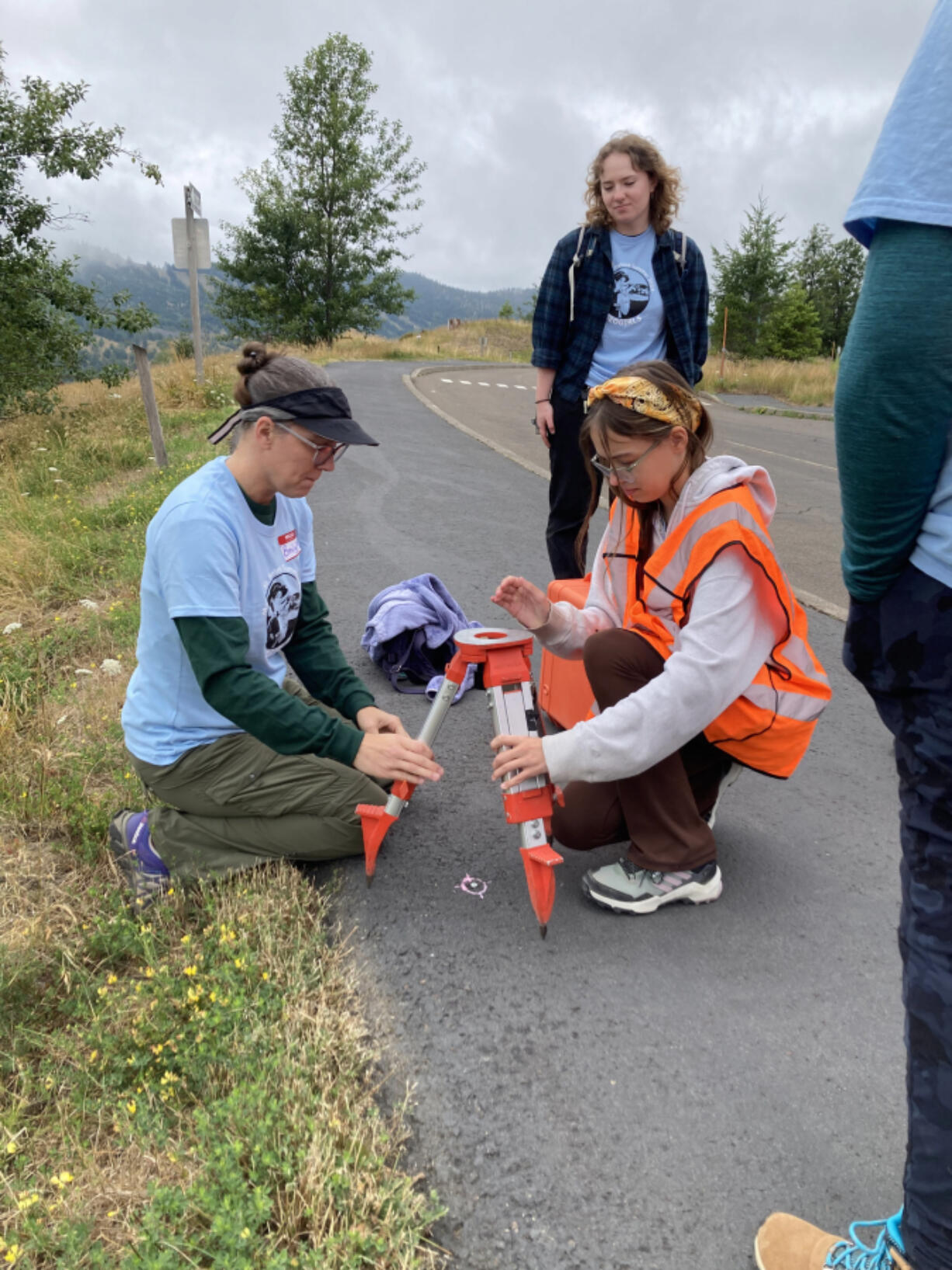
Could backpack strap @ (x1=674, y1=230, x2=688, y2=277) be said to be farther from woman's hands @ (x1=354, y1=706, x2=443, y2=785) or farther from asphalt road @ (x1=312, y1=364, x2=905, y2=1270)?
woman's hands @ (x1=354, y1=706, x2=443, y2=785)

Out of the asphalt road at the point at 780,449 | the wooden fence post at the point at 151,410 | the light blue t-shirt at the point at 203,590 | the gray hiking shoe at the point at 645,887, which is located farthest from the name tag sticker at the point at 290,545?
the wooden fence post at the point at 151,410

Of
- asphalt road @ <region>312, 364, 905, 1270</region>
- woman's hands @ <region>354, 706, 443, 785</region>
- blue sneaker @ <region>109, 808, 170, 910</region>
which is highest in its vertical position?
woman's hands @ <region>354, 706, 443, 785</region>

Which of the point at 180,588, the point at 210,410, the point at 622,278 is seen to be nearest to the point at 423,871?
the point at 180,588

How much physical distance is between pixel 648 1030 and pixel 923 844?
3.89 feet

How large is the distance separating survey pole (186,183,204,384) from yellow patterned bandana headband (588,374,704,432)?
12.8 metres

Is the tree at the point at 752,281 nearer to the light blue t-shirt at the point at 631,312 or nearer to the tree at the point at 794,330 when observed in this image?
the tree at the point at 794,330

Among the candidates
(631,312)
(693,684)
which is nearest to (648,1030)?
(693,684)

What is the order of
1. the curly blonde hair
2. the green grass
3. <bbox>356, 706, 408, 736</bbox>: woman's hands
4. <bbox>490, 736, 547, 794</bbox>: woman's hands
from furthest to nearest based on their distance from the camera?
1. the curly blonde hair
2. <bbox>356, 706, 408, 736</bbox>: woman's hands
3. <bbox>490, 736, 547, 794</bbox>: woman's hands
4. the green grass

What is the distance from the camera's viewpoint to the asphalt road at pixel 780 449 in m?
6.71

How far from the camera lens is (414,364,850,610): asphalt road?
264 inches

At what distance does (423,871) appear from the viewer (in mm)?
2830

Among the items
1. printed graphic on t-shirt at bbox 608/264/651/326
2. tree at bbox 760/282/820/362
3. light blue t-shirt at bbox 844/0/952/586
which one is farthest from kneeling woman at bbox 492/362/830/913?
tree at bbox 760/282/820/362

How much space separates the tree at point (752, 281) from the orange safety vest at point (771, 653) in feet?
110

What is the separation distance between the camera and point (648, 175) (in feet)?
13.0
